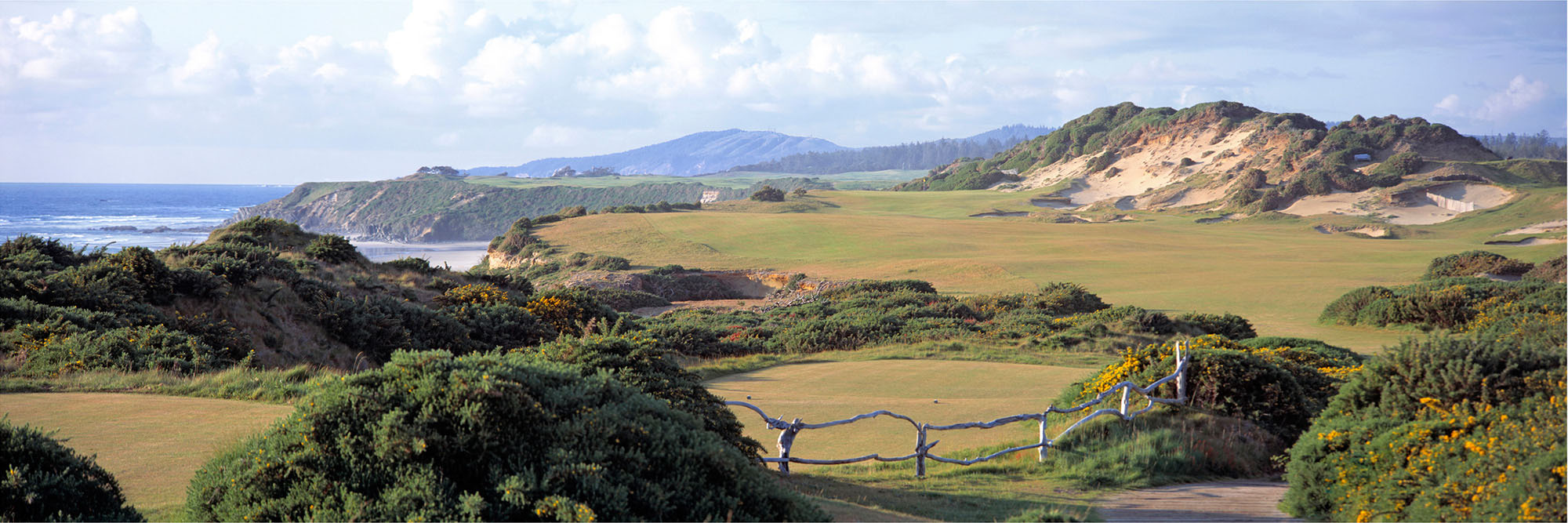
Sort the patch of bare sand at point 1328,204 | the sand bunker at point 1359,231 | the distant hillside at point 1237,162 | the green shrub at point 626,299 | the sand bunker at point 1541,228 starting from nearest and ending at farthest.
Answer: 1. the green shrub at point 626,299
2. the sand bunker at point 1541,228
3. the sand bunker at point 1359,231
4. the patch of bare sand at point 1328,204
5. the distant hillside at point 1237,162

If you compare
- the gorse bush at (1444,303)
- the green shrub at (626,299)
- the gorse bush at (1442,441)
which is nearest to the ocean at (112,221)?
the green shrub at (626,299)

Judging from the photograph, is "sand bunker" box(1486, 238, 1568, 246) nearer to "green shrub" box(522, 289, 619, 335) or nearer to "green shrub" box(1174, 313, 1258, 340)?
"green shrub" box(1174, 313, 1258, 340)

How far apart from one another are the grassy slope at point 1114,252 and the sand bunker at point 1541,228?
133 cm

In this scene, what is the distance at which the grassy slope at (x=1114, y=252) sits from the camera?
96.2 feet

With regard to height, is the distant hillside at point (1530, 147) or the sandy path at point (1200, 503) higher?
the distant hillside at point (1530, 147)

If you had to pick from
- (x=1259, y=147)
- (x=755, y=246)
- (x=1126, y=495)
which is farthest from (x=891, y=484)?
(x=1259, y=147)

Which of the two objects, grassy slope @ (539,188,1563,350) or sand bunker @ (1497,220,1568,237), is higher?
sand bunker @ (1497,220,1568,237)

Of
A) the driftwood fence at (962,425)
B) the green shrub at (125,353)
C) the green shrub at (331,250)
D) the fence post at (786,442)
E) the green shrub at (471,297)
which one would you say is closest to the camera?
the fence post at (786,442)

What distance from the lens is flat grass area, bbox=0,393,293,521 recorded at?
6.24 m

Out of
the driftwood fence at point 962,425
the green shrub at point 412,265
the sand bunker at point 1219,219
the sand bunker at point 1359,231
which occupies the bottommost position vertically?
the driftwood fence at point 962,425

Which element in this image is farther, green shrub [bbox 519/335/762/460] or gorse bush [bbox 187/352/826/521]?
green shrub [bbox 519/335/762/460]

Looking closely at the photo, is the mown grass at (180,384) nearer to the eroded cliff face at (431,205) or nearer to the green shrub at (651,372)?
the green shrub at (651,372)

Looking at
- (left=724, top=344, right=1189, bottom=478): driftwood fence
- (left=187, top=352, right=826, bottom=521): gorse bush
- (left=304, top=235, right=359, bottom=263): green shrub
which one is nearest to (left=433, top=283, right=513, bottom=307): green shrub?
(left=304, top=235, right=359, bottom=263): green shrub

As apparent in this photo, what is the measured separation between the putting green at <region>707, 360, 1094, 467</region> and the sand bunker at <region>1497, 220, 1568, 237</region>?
157 ft
